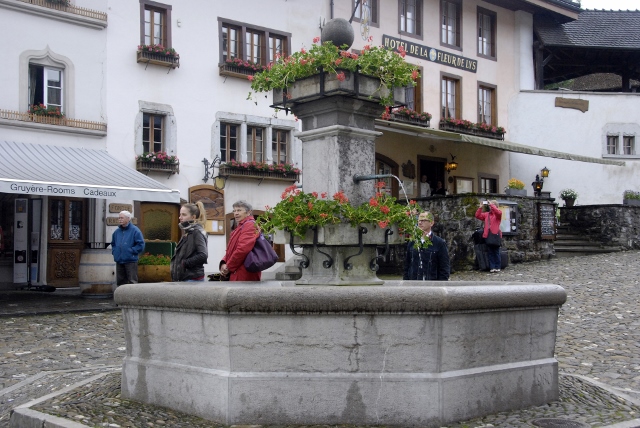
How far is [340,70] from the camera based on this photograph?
7.11m

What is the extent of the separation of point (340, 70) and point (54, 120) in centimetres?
1337

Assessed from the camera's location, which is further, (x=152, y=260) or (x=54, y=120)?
(x=54, y=120)

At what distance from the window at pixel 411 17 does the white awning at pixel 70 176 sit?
11.8 m

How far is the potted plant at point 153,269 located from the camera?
15648 mm

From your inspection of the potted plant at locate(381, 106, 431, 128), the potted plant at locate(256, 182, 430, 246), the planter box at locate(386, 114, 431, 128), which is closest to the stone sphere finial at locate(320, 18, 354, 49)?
the potted plant at locate(256, 182, 430, 246)

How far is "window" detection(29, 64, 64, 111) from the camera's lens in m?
19.1

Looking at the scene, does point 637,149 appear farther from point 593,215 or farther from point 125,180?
point 125,180

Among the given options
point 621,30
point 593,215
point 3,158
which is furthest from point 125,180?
point 621,30

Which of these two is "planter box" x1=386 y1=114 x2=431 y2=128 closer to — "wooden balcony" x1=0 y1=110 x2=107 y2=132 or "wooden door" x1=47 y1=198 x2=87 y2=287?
"wooden balcony" x1=0 y1=110 x2=107 y2=132

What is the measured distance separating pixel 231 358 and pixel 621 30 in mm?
31070

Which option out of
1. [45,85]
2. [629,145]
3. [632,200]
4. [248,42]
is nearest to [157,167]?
[45,85]

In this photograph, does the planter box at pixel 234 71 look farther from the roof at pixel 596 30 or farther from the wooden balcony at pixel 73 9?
the roof at pixel 596 30

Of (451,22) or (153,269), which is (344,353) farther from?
(451,22)

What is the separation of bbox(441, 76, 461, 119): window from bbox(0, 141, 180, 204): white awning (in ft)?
41.8
